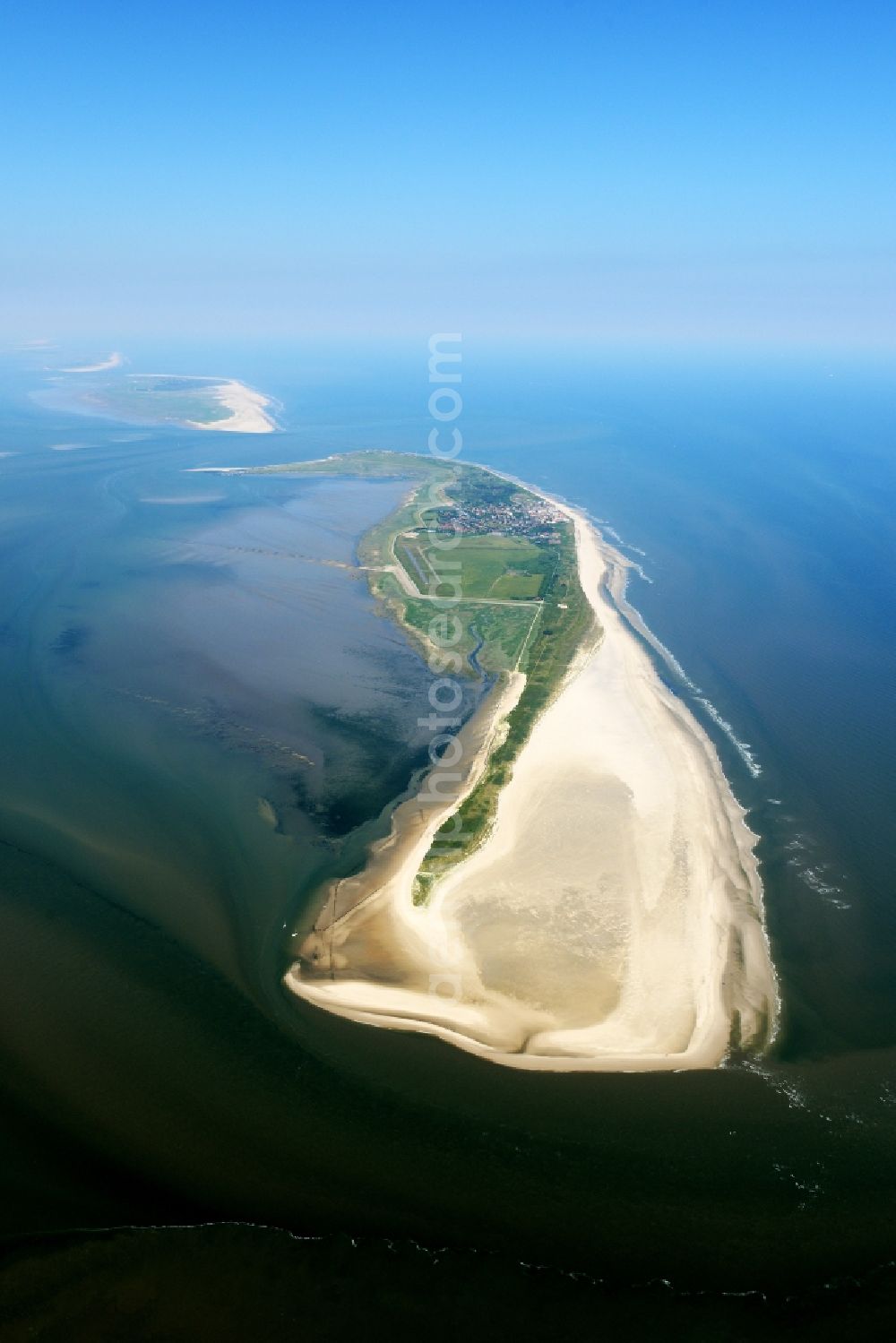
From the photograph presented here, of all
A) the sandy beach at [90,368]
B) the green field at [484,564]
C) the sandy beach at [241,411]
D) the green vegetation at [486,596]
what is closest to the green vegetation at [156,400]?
the sandy beach at [241,411]

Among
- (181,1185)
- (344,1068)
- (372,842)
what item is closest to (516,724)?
(372,842)

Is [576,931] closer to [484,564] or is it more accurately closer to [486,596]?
[486,596]

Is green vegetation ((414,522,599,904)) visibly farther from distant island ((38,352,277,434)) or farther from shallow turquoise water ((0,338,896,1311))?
distant island ((38,352,277,434))

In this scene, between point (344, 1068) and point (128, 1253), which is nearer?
point (128, 1253)

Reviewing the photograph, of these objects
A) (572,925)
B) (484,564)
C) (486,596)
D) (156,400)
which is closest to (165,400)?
(156,400)

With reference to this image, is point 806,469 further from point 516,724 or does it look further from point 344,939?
point 344,939
